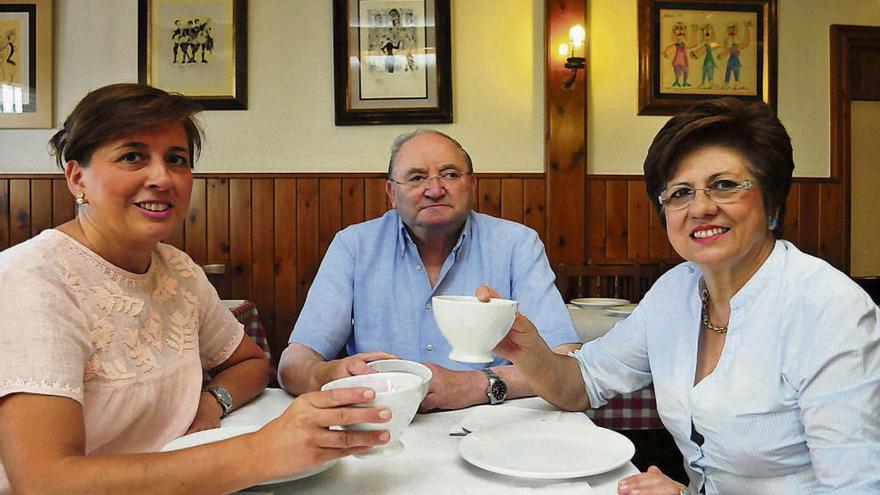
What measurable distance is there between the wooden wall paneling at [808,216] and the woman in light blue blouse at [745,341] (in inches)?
124

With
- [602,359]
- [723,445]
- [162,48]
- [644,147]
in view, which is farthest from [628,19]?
[723,445]

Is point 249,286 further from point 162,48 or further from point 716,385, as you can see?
point 716,385

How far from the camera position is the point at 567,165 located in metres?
3.65

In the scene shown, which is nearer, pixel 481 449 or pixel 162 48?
pixel 481 449

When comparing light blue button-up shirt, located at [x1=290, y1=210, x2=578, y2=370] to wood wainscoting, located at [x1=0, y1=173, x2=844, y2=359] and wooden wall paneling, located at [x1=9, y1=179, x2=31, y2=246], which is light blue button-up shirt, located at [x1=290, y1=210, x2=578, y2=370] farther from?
wooden wall paneling, located at [x1=9, y1=179, x2=31, y2=246]

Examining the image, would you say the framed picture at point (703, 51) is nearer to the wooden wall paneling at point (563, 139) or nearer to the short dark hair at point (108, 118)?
the wooden wall paneling at point (563, 139)

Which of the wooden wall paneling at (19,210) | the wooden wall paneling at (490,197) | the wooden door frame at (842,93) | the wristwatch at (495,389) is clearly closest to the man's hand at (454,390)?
the wristwatch at (495,389)

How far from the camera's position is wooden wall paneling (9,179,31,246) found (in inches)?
139

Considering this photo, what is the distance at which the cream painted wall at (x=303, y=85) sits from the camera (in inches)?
140

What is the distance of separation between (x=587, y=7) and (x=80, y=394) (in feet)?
11.6

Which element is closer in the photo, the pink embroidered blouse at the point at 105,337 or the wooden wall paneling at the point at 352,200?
the pink embroidered blouse at the point at 105,337

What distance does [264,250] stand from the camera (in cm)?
364

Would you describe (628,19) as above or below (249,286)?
above

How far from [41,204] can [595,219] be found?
10.6 feet
